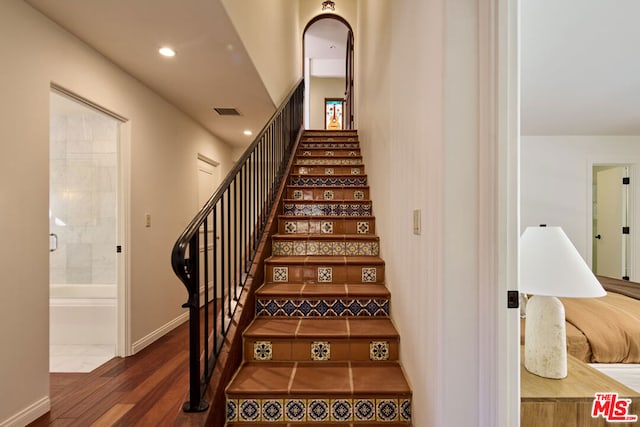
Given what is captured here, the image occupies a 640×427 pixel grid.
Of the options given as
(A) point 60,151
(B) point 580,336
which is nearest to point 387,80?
(B) point 580,336

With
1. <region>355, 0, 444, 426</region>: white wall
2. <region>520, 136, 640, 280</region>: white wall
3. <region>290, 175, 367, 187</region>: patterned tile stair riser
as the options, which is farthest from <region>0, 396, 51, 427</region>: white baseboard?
<region>520, 136, 640, 280</region>: white wall

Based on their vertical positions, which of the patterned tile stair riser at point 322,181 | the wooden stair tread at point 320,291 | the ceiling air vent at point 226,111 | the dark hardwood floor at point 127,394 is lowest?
the dark hardwood floor at point 127,394

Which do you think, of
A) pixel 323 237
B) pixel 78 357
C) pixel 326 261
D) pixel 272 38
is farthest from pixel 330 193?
pixel 78 357

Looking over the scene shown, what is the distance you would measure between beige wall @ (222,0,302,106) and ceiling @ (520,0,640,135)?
1936mm

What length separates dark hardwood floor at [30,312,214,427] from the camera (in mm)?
1851

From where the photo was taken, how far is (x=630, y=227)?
491cm

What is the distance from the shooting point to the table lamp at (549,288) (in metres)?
1.25

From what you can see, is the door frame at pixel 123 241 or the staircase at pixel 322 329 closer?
the staircase at pixel 322 329

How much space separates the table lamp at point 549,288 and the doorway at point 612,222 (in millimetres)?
5130

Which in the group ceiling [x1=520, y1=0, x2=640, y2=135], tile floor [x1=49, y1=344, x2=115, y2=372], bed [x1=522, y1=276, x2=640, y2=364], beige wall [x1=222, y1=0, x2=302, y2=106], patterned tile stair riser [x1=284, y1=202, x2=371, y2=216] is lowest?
tile floor [x1=49, y1=344, x2=115, y2=372]

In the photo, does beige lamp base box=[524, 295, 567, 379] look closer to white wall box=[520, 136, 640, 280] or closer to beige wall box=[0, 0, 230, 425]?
beige wall box=[0, 0, 230, 425]

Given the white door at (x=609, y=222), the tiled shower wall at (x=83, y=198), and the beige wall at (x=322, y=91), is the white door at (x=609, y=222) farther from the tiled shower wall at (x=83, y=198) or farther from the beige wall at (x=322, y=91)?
the tiled shower wall at (x=83, y=198)

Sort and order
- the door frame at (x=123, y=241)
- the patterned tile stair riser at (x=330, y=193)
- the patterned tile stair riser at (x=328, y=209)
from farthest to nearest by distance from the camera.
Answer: the patterned tile stair riser at (x=330, y=193) → the patterned tile stair riser at (x=328, y=209) → the door frame at (x=123, y=241)

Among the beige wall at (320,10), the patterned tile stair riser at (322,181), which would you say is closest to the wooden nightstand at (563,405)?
the patterned tile stair riser at (322,181)
